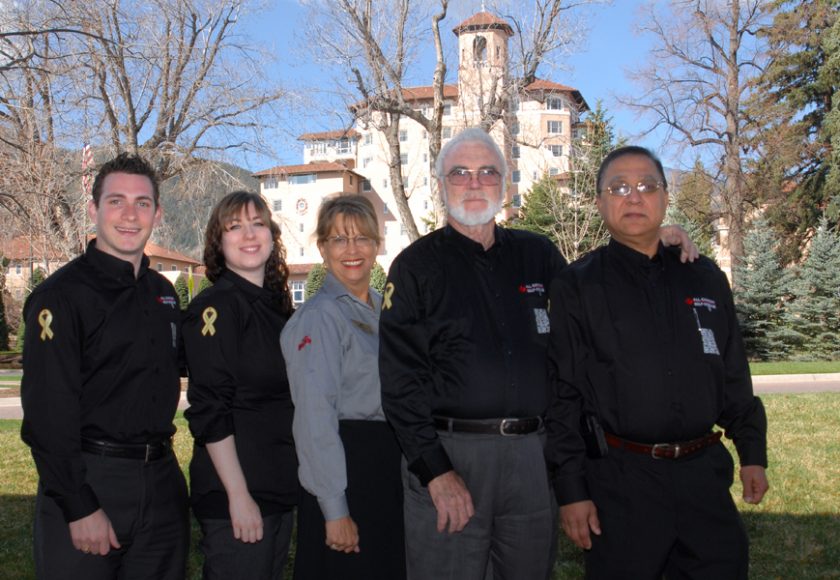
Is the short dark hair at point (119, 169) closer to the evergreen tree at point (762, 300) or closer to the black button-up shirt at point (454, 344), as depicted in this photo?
the black button-up shirt at point (454, 344)

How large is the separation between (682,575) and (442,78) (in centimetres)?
2079

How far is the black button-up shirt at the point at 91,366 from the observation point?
2.81 metres

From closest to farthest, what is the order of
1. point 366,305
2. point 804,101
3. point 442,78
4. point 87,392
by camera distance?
point 87,392 < point 366,305 < point 442,78 < point 804,101

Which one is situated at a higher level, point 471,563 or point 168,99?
point 168,99

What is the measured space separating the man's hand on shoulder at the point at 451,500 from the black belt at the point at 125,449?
4.02ft

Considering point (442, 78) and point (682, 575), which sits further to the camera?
point (442, 78)

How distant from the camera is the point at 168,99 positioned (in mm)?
20344

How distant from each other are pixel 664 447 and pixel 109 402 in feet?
7.70

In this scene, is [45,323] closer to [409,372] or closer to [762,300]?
[409,372]

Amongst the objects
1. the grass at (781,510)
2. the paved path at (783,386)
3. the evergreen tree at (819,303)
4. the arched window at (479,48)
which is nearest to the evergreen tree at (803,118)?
the evergreen tree at (819,303)

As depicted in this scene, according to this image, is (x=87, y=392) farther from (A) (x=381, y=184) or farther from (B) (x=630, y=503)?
(A) (x=381, y=184)

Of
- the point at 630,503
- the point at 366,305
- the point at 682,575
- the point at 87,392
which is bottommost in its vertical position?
the point at 682,575

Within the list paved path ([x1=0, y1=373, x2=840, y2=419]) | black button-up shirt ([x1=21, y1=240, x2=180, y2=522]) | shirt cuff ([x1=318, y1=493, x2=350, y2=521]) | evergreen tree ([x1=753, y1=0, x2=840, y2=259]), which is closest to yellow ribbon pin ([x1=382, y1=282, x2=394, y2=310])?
shirt cuff ([x1=318, y1=493, x2=350, y2=521])

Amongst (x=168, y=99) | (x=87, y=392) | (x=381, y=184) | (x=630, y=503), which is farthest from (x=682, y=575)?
(x=381, y=184)
